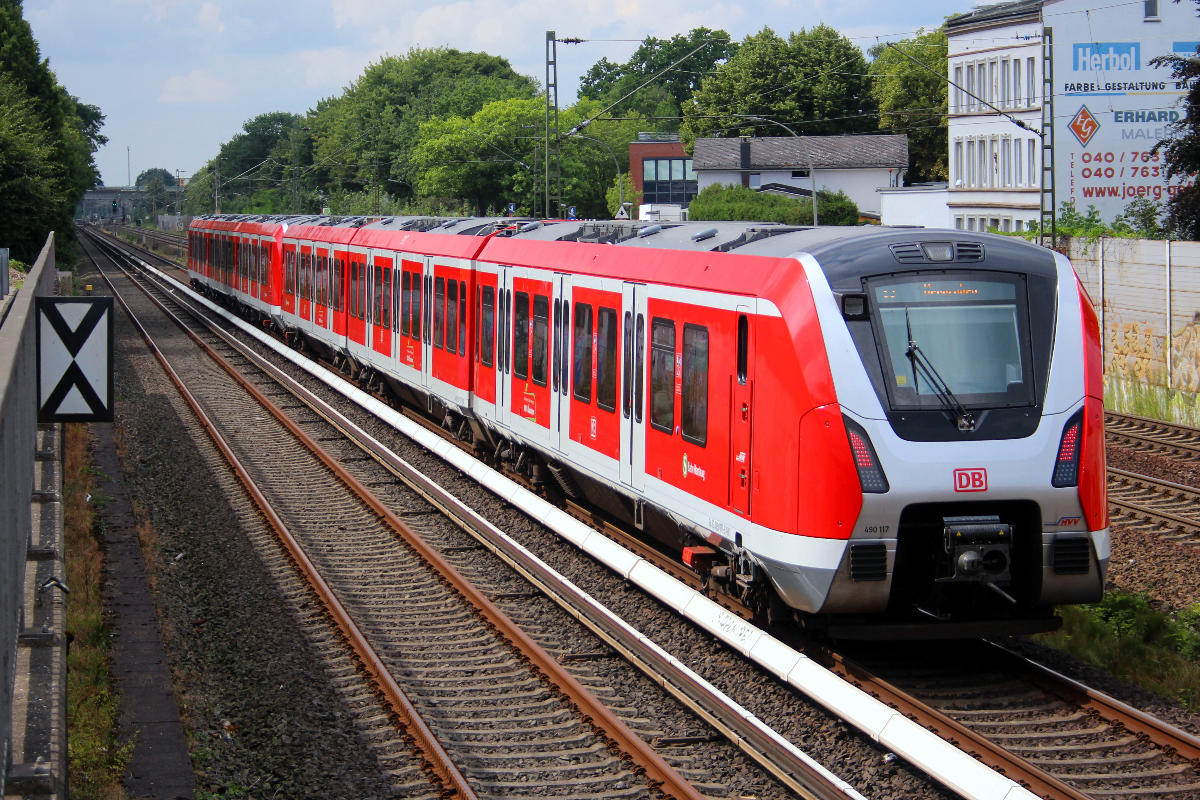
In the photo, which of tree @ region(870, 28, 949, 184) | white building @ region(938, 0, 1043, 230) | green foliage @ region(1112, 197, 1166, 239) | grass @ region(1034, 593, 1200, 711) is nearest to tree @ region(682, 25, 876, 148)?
tree @ region(870, 28, 949, 184)

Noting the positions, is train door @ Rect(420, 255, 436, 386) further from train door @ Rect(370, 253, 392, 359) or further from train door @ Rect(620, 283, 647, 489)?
train door @ Rect(620, 283, 647, 489)

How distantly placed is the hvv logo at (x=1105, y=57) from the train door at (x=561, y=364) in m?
33.0

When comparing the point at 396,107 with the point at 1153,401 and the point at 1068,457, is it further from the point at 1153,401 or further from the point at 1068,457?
the point at 1068,457

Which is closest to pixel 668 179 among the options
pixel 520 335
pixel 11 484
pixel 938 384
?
pixel 520 335

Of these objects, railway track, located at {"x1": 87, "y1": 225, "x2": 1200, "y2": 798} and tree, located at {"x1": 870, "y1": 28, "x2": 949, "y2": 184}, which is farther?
tree, located at {"x1": 870, "y1": 28, "x2": 949, "y2": 184}

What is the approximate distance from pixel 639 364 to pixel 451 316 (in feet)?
23.9

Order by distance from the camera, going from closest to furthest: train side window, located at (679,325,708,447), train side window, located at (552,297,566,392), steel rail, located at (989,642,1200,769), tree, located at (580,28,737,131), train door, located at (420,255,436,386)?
steel rail, located at (989,642,1200,769)
train side window, located at (679,325,708,447)
train side window, located at (552,297,566,392)
train door, located at (420,255,436,386)
tree, located at (580,28,737,131)

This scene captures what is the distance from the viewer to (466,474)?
56.4 ft

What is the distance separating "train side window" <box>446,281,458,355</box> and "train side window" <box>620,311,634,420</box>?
6454 mm

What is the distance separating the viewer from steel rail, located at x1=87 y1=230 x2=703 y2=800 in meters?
7.48

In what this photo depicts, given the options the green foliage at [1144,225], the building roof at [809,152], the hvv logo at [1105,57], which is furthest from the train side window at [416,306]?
the building roof at [809,152]

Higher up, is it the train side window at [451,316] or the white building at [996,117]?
the white building at [996,117]

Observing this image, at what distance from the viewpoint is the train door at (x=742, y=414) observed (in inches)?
359

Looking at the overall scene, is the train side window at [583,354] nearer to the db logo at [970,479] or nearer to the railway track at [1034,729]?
the railway track at [1034,729]
